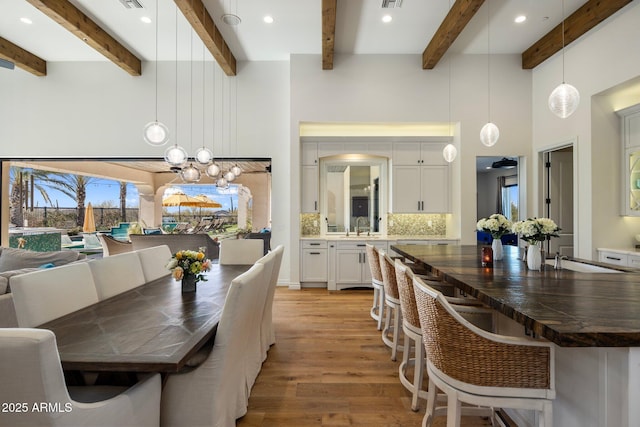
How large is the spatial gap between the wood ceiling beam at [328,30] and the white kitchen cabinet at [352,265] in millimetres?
2982

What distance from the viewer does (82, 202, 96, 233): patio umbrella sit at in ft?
26.1

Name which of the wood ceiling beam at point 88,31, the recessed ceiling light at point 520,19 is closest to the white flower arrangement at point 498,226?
the recessed ceiling light at point 520,19

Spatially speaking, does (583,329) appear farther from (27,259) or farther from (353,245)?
(27,259)

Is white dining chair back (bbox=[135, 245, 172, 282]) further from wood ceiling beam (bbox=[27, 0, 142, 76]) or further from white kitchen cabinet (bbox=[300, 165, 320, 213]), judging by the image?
wood ceiling beam (bbox=[27, 0, 142, 76])

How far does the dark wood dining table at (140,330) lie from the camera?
4.21ft

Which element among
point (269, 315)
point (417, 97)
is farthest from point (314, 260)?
point (417, 97)

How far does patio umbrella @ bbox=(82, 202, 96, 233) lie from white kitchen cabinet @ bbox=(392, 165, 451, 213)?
7.63m

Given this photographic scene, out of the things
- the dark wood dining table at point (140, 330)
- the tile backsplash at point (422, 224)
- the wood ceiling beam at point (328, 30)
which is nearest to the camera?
the dark wood dining table at point (140, 330)

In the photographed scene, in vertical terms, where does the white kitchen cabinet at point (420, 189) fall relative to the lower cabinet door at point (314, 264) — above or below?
above

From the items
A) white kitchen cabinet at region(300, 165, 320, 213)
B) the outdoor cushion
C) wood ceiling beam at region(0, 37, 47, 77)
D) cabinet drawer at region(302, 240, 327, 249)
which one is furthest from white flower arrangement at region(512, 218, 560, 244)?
wood ceiling beam at region(0, 37, 47, 77)

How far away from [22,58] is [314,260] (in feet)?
19.6

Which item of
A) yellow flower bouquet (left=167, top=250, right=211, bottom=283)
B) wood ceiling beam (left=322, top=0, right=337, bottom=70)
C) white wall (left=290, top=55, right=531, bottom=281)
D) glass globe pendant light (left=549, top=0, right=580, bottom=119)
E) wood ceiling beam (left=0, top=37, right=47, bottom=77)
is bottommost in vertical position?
yellow flower bouquet (left=167, top=250, right=211, bottom=283)

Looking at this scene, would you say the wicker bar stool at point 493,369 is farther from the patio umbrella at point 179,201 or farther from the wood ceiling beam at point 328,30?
the patio umbrella at point 179,201

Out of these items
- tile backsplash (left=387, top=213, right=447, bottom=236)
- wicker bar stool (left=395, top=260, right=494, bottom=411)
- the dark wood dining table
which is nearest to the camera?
the dark wood dining table
